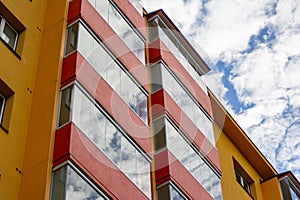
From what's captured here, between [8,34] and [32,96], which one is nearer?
[32,96]

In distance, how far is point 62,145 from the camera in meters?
18.2

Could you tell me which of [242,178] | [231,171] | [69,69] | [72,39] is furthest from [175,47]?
[69,69]

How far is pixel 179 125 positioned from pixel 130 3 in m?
5.49

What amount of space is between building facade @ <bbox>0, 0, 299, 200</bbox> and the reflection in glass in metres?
0.03

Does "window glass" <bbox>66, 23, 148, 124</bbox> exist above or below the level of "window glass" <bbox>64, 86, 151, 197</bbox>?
above

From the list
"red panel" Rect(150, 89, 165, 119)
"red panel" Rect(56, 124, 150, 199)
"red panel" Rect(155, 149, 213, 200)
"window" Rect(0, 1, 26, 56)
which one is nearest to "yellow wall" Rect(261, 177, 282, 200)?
"red panel" Rect(155, 149, 213, 200)

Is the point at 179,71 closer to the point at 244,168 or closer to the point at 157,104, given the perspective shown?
the point at 157,104

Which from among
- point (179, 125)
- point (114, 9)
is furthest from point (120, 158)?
point (114, 9)

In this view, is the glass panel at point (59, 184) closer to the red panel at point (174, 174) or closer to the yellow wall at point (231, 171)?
the red panel at point (174, 174)

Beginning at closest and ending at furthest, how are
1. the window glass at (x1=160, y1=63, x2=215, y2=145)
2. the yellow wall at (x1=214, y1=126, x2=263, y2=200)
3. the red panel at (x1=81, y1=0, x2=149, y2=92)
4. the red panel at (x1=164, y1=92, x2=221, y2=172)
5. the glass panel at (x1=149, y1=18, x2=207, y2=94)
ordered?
the red panel at (x1=81, y1=0, x2=149, y2=92) → the red panel at (x1=164, y1=92, x2=221, y2=172) → the window glass at (x1=160, y1=63, x2=215, y2=145) → the glass panel at (x1=149, y1=18, x2=207, y2=94) → the yellow wall at (x1=214, y1=126, x2=263, y2=200)

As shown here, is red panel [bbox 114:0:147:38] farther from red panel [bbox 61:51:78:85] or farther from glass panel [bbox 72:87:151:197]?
glass panel [bbox 72:87:151:197]

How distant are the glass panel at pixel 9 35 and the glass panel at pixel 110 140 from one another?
10.9ft

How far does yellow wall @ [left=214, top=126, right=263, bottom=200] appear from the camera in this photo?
29.0 meters

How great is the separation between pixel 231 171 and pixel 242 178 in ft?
9.24
